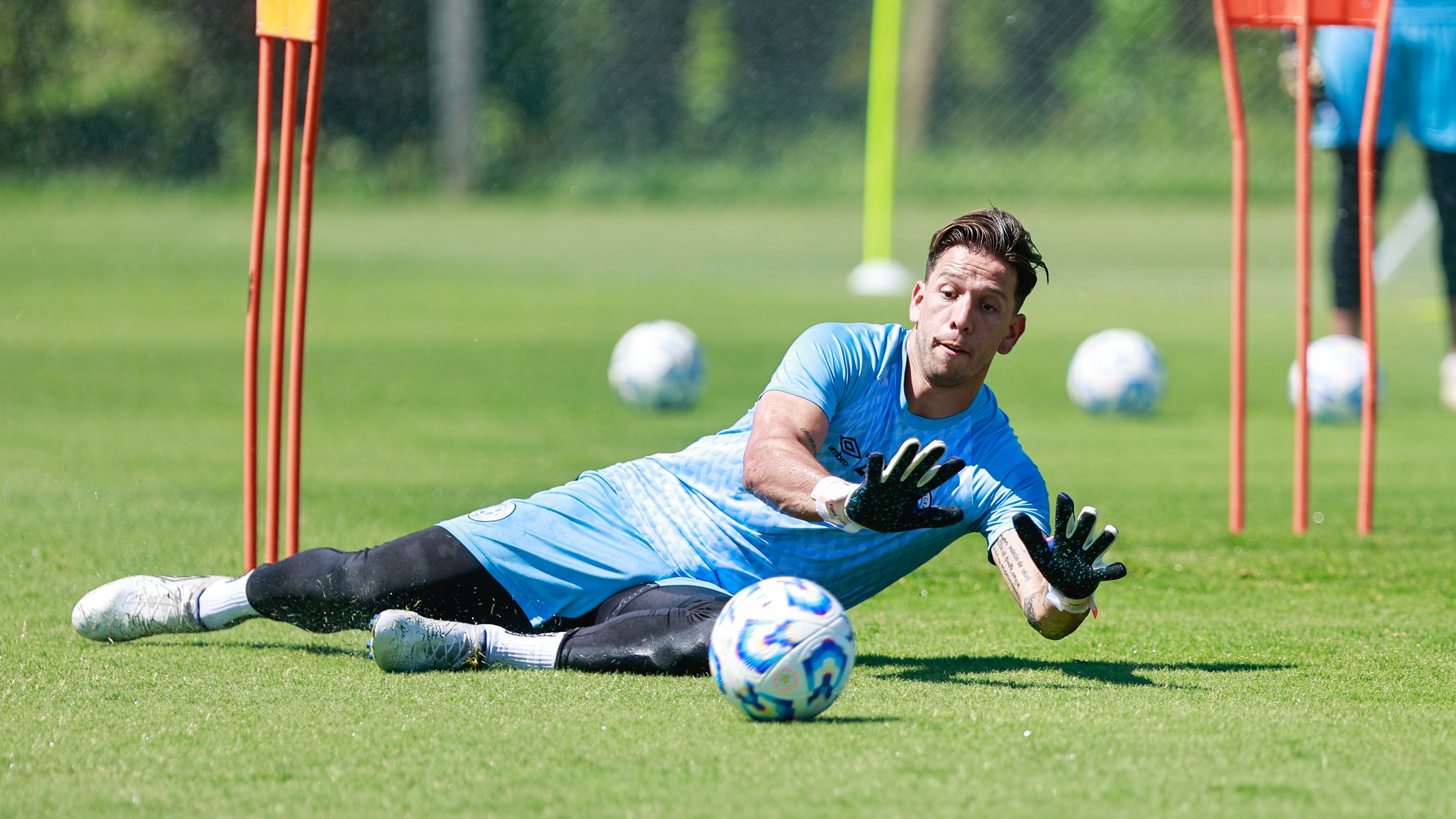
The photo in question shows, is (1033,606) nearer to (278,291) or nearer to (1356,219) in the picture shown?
(278,291)

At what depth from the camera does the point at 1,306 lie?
16.8 m

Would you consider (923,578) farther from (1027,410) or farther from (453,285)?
(453,285)

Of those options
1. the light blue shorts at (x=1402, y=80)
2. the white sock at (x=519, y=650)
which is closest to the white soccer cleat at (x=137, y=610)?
the white sock at (x=519, y=650)

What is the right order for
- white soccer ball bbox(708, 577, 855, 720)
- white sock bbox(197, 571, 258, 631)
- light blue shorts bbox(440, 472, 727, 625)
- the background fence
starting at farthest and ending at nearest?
1. the background fence
2. white sock bbox(197, 571, 258, 631)
3. light blue shorts bbox(440, 472, 727, 625)
4. white soccer ball bbox(708, 577, 855, 720)

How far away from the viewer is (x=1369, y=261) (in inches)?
282

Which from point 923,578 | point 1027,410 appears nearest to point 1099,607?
point 923,578

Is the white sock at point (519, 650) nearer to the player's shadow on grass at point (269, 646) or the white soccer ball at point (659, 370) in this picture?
the player's shadow on grass at point (269, 646)

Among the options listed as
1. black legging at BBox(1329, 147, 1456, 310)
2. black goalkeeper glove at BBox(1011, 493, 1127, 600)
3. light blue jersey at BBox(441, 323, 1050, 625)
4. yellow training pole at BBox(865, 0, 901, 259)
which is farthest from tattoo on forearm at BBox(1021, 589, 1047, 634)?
yellow training pole at BBox(865, 0, 901, 259)

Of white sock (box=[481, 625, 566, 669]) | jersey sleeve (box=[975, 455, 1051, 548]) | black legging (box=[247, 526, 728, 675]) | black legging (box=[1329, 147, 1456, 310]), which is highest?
black legging (box=[1329, 147, 1456, 310])

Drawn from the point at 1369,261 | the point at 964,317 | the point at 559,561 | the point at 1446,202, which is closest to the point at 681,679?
the point at 559,561

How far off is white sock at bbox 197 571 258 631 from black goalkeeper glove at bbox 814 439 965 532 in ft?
5.82

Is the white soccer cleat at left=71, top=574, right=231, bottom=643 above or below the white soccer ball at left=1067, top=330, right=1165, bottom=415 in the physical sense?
below

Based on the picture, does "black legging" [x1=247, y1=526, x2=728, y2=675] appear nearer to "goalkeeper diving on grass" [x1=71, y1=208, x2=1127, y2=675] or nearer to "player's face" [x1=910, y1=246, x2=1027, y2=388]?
"goalkeeper diving on grass" [x1=71, y1=208, x2=1127, y2=675]

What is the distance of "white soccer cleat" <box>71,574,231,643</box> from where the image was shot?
4.89m
